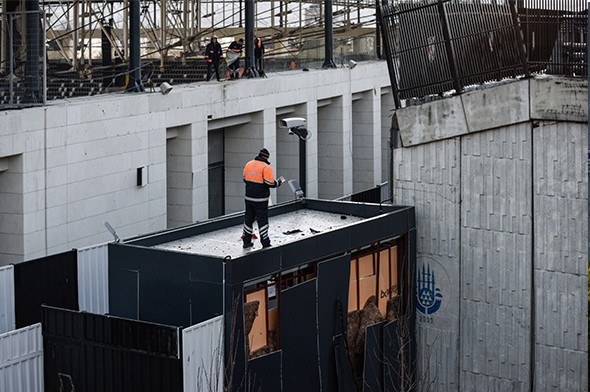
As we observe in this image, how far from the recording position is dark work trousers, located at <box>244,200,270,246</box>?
1956 cm

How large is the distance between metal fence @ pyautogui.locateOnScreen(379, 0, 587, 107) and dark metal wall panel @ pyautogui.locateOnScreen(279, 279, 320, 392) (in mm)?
5258

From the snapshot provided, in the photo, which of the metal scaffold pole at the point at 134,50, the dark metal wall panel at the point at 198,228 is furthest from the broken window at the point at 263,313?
the metal scaffold pole at the point at 134,50

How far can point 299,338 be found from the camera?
19359mm

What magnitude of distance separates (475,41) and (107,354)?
928 centimetres

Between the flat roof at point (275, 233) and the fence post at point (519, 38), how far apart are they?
406cm

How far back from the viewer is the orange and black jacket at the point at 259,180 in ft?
64.3

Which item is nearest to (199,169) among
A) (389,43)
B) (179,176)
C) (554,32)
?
(179,176)

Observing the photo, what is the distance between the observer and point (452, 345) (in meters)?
22.2

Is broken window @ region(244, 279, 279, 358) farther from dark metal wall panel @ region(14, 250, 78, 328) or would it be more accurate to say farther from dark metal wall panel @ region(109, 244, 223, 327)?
dark metal wall panel @ region(14, 250, 78, 328)

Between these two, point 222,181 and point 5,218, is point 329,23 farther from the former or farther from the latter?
point 5,218

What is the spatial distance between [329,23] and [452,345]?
69.8 feet

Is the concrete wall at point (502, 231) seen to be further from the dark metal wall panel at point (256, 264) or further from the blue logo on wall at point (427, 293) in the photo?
the dark metal wall panel at point (256, 264)

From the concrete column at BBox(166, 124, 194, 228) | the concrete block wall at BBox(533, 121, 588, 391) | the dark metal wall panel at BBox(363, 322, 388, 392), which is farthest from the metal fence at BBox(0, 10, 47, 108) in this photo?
the concrete block wall at BBox(533, 121, 588, 391)

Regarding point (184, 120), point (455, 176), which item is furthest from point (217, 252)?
point (184, 120)
